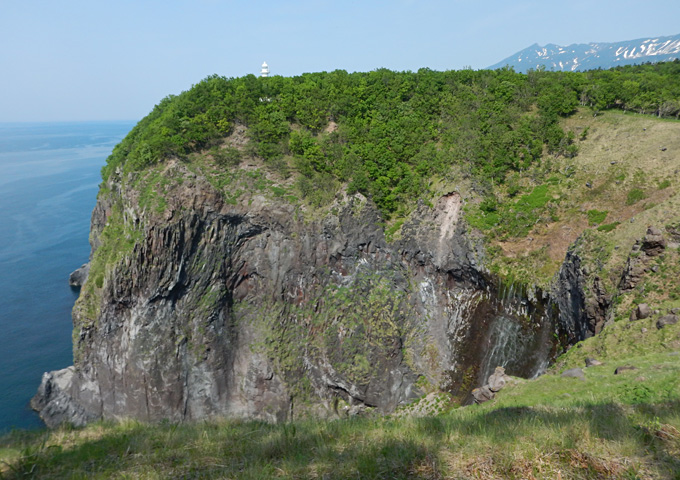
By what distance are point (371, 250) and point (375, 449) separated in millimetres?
34103

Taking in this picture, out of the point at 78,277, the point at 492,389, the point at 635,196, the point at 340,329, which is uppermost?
the point at 635,196

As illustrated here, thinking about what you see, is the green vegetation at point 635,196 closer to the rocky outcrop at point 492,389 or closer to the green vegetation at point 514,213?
the green vegetation at point 514,213

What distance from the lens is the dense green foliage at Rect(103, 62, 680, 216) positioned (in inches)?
1721

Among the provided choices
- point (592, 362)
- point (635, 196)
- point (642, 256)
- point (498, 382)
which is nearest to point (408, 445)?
point (498, 382)

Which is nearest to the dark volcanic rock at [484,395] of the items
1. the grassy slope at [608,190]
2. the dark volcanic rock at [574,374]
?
the dark volcanic rock at [574,374]

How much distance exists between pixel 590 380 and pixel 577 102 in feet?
139

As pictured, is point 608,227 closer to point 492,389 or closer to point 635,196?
point 635,196

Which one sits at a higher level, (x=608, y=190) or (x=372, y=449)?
(x=608, y=190)

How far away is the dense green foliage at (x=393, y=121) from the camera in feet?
143

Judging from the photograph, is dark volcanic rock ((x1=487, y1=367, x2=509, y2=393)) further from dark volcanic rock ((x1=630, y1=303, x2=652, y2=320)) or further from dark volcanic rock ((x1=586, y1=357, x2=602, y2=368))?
dark volcanic rock ((x1=630, y1=303, x2=652, y2=320))

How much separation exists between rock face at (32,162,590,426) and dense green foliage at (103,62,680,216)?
15.6 feet

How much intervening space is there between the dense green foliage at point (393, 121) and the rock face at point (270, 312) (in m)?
4.76

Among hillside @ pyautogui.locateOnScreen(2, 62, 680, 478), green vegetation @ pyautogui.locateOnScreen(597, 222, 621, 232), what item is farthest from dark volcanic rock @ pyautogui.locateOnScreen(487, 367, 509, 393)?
green vegetation @ pyautogui.locateOnScreen(597, 222, 621, 232)

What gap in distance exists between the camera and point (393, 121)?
165 ft
